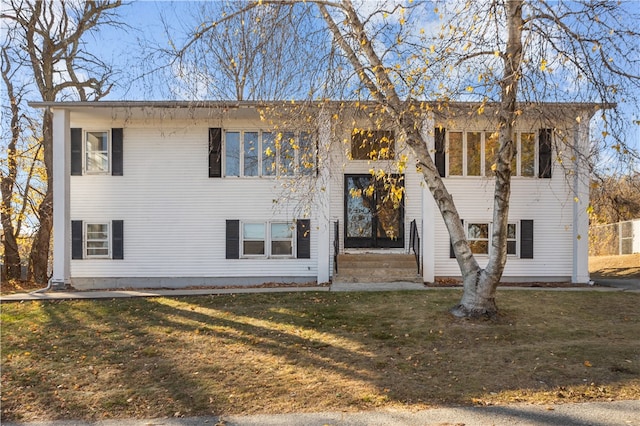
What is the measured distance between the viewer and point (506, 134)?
7.01m

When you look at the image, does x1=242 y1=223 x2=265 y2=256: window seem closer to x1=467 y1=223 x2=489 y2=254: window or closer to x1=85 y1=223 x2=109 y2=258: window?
x1=85 y1=223 x2=109 y2=258: window

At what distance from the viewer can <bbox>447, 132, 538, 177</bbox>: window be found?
12.6 metres

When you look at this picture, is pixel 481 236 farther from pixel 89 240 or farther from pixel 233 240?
pixel 89 240

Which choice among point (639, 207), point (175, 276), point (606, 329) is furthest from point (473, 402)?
point (639, 207)

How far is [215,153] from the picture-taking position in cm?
1255

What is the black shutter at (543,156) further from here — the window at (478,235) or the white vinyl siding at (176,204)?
the white vinyl siding at (176,204)

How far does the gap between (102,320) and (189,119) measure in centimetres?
629

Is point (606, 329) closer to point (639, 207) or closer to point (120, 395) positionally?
point (120, 395)

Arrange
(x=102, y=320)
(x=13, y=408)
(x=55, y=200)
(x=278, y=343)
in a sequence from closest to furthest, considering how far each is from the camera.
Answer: (x=13, y=408)
(x=278, y=343)
(x=102, y=320)
(x=55, y=200)

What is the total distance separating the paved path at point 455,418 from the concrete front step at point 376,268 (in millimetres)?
6628

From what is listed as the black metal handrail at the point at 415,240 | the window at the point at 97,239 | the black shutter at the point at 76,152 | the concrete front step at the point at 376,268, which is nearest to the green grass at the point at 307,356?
the concrete front step at the point at 376,268

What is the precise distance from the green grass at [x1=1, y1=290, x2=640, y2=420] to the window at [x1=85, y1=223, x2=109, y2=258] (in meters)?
3.37

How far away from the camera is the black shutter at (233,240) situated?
494 inches

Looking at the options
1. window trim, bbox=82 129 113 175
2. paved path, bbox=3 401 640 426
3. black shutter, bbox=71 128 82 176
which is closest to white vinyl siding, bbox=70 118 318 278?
window trim, bbox=82 129 113 175
